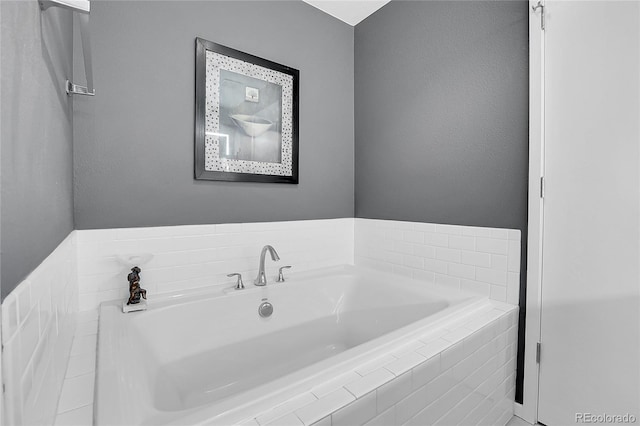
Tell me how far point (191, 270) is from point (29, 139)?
1.21 m

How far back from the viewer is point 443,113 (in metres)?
1.89

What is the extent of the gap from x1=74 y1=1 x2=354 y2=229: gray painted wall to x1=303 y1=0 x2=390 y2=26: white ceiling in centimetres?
6

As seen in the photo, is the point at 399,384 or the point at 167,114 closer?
the point at 399,384

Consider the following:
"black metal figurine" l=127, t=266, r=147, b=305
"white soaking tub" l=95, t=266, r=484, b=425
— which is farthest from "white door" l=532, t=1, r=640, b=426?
"black metal figurine" l=127, t=266, r=147, b=305

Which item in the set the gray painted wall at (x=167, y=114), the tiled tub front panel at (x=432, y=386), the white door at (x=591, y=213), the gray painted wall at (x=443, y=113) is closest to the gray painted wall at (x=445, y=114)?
the gray painted wall at (x=443, y=113)

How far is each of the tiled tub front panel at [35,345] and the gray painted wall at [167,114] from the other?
2.50ft

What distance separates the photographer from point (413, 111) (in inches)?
81.3

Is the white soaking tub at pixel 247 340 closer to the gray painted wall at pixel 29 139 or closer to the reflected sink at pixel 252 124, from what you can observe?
the gray painted wall at pixel 29 139

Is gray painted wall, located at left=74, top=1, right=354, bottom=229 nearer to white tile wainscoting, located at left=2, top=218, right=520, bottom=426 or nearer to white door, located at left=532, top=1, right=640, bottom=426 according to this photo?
white tile wainscoting, located at left=2, top=218, right=520, bottom=426

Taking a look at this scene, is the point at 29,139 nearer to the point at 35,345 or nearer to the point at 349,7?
the point at 35,345

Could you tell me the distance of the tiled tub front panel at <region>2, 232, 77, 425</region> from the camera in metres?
0.43

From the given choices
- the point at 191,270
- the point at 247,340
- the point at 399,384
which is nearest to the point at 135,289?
the point at 191,270

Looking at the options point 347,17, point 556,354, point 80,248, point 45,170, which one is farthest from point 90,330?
point 347,17

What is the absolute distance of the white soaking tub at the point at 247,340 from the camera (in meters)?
0.77
